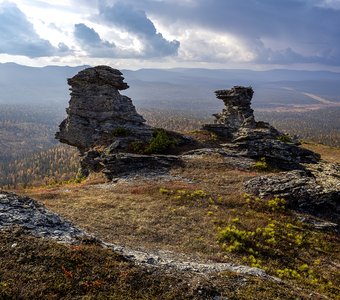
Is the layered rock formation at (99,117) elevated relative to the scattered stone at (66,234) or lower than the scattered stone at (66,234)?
elevated

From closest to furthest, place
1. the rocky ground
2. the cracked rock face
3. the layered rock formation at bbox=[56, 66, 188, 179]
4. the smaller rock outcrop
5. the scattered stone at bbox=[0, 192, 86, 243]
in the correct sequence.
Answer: the rocky ground, the scattered stone at bbox=[0, 192, 86, 243], the layered rock formation at bbox=[56, 66, 188, 179], the cracked rock face, the smaller rock outcrop

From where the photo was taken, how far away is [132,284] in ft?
58.2

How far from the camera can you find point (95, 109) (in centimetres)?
6469

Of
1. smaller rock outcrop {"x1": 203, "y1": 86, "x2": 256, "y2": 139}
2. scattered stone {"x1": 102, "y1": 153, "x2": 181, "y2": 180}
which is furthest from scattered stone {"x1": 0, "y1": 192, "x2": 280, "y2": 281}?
smaller rock outcrop {"x1": 203, "y1": 86, "x2": 256, "y2": 139}

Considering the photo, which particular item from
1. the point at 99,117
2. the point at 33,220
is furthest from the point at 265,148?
the point at 33,220

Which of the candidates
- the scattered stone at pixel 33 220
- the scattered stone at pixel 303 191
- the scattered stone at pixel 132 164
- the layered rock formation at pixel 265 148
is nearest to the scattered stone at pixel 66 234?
the scattered stone at pixel 33 220

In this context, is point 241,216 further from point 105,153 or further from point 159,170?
point 105,153

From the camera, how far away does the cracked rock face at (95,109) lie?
2495 inches

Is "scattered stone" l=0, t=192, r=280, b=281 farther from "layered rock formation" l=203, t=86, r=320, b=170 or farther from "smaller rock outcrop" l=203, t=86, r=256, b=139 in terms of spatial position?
"smaller rock outcrop" l=203, t=86, r=256, b=139

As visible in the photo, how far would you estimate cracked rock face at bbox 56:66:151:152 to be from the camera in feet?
208

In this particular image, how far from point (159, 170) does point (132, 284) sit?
2998 cm

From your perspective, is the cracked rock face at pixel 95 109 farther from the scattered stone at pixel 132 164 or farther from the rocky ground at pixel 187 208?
the scattered stone at pixel 132 164

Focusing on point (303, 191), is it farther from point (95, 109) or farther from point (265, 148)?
point (95, 109)

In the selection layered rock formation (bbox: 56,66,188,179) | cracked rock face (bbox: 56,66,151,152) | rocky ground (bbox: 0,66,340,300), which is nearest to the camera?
rocky ground (bbox: 0,66,340,300)
